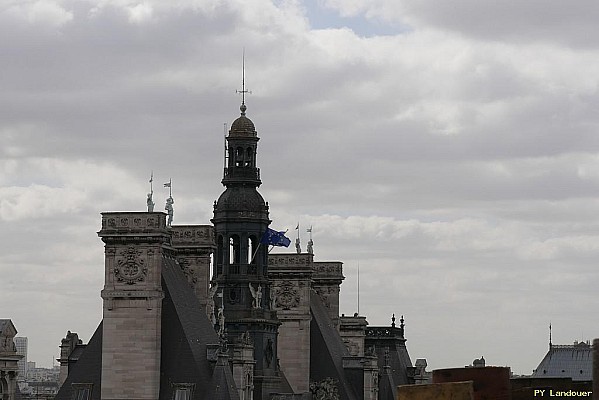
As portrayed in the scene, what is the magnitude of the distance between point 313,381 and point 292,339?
4.80m

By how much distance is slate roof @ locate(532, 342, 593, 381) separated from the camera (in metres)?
126

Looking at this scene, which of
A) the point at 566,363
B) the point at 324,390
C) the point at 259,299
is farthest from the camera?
the point at 324,390

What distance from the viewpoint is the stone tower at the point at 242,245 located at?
4510 inches

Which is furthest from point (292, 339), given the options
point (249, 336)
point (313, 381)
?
point (249, 336)

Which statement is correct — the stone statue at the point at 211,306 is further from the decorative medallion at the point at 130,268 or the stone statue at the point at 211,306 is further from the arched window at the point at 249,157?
the decorative medallion at the point at 130,268

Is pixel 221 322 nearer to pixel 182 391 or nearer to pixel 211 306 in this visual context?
pixel 211 306

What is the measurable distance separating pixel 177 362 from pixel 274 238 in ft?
61.0

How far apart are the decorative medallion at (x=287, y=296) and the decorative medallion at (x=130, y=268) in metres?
32.3

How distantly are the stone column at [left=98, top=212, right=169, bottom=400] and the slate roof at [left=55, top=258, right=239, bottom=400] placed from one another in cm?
118

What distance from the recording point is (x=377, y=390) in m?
139

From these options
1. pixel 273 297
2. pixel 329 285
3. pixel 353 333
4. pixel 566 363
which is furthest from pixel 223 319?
pixel 353 333

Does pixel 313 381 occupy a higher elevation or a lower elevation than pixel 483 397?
higher

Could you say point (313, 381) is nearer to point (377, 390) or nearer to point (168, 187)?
point (377, 390)

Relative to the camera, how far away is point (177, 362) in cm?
9925
